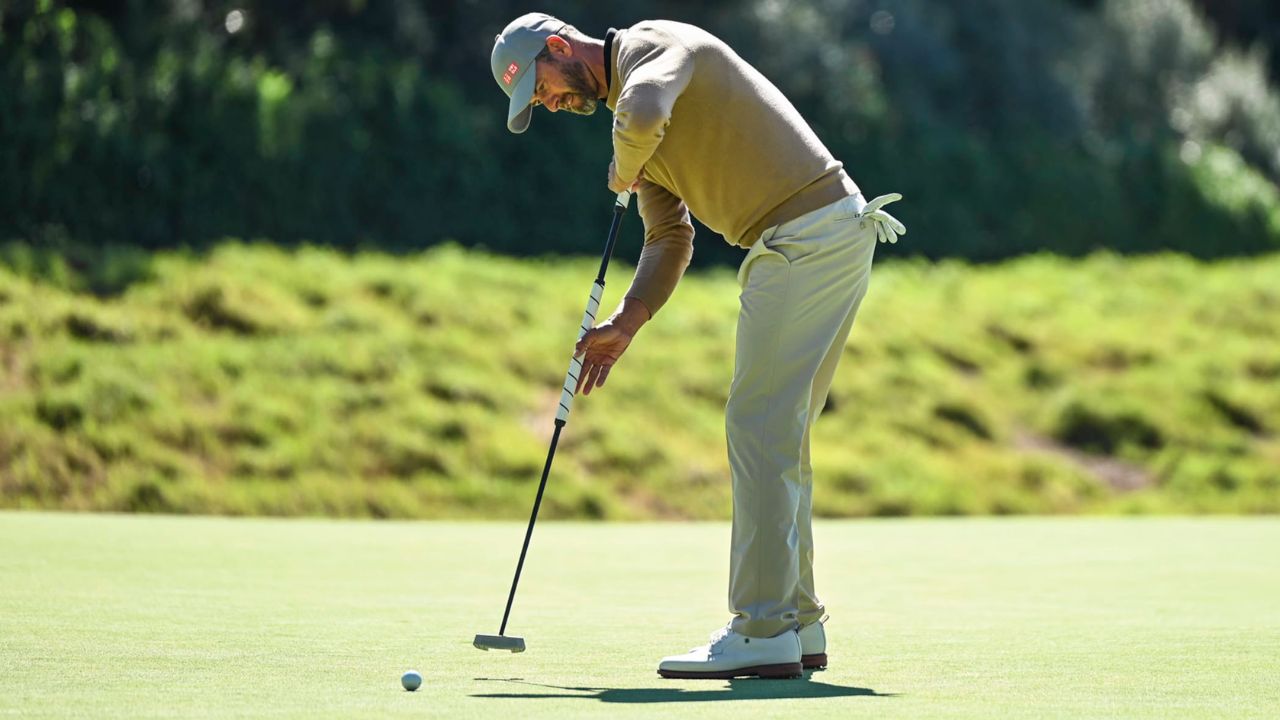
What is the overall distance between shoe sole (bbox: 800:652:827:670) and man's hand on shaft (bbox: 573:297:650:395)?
3.12 feet

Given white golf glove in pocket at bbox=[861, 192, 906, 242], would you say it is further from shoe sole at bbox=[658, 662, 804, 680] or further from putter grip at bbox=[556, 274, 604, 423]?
shoe sole at bbox=[658, 662, 804, 680]

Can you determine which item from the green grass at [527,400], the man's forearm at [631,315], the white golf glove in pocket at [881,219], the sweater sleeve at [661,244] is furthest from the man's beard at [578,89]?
the green grass at [527,400]

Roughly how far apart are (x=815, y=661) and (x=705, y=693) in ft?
2.40

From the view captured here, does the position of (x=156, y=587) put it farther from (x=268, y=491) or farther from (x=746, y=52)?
(x=746, y=52)

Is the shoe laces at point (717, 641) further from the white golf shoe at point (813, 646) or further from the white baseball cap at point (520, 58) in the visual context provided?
the white baseball cap at point (520, 58)

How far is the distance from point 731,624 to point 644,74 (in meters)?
1.47

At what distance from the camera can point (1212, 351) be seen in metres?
19.3

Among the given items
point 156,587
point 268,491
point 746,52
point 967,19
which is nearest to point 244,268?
point 268,491

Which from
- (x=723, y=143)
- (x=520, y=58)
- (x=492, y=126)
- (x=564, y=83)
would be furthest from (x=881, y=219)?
(x=492, y=126)

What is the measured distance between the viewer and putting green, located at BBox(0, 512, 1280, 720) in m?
4.19

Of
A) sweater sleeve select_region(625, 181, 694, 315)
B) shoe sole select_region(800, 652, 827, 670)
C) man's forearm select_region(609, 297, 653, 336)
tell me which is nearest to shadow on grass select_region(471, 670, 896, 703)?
shoe sole select_region(800, 652, 827, 670)

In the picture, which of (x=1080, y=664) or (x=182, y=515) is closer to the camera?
(x=1080, y=664)

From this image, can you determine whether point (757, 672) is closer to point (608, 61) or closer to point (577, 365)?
point (577, 365)

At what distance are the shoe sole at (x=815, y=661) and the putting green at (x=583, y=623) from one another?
1.8 inches
